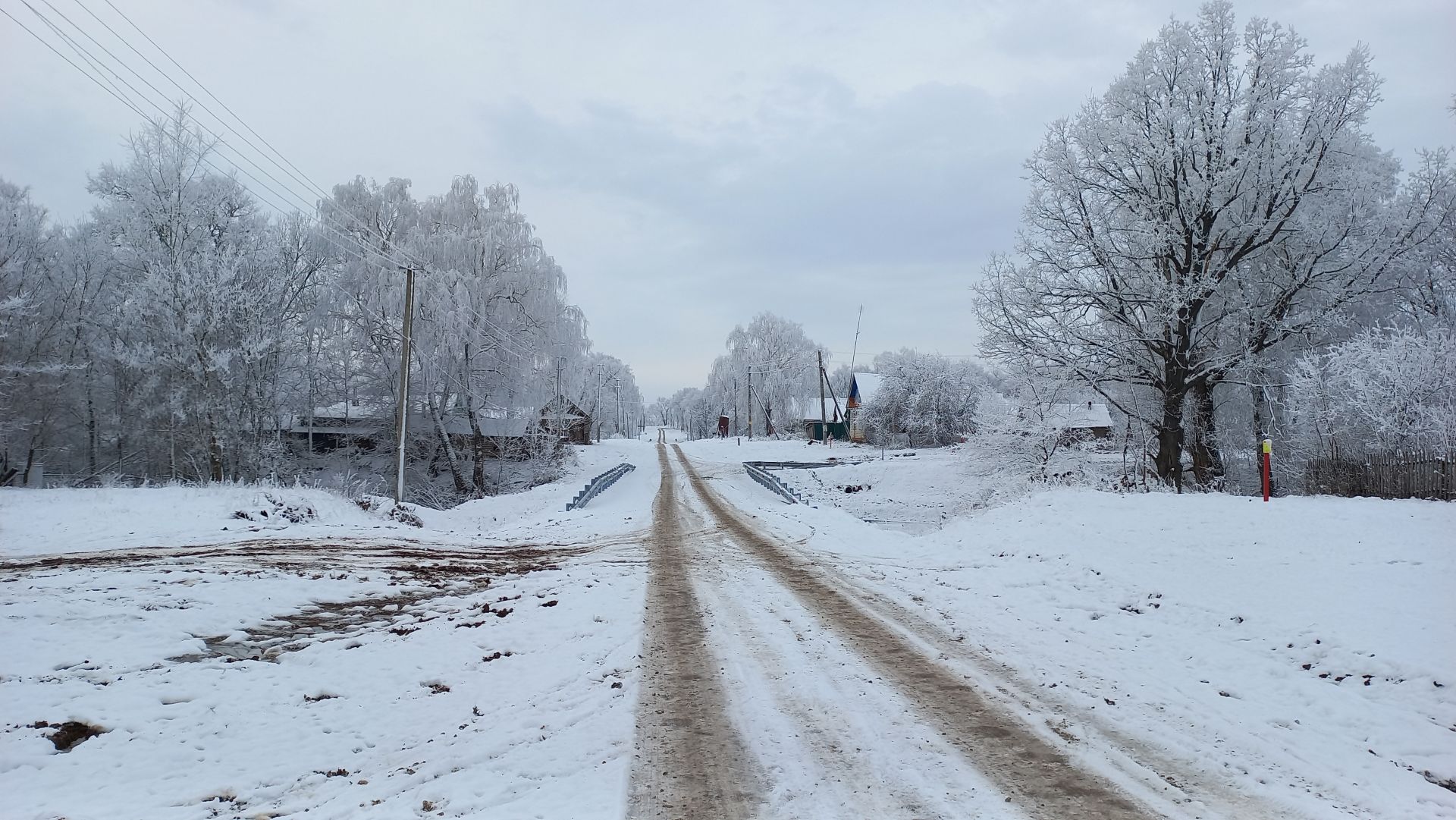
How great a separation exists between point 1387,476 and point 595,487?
22294mm

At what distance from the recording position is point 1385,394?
1396 cm

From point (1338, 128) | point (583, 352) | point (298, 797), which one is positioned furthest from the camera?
point (583, 352)

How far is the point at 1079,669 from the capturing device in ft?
21.1

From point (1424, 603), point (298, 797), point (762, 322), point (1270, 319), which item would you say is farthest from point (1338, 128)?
point (762, 322)

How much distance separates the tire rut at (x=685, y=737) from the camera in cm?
403

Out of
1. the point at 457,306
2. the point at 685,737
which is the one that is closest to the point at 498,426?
Answer: the point at 457,306

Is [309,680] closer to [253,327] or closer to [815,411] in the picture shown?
[253,327]

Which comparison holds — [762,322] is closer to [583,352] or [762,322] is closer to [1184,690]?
[583,352]

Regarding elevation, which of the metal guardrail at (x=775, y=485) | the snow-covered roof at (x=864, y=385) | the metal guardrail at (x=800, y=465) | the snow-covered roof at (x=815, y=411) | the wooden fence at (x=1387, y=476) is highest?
the snow-covered roof at (x=864, y=385)

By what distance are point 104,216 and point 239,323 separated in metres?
7.91

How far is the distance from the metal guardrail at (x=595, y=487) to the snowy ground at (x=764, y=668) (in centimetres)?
965

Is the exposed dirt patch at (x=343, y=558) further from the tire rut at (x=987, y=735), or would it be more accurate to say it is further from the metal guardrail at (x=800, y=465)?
the metal guardrail at (x=800, y=465)

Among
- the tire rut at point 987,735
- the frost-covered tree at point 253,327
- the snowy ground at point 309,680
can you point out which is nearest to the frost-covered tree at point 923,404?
the frost-covered tree at point 253,327

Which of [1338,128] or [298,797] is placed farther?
[1338,128]
